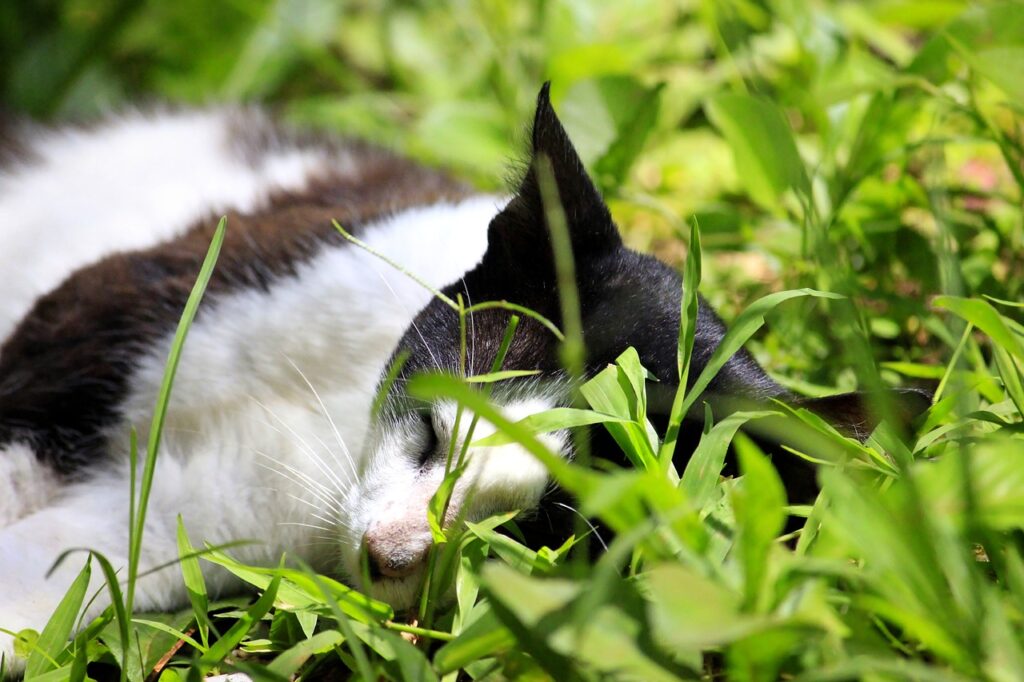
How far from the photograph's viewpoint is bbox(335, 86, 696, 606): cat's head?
Answer: 111 cm

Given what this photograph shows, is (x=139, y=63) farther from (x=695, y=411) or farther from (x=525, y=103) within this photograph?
(x=695, y=411)

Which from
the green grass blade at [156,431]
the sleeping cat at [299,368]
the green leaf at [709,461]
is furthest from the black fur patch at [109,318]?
the green leaf at [709,461]

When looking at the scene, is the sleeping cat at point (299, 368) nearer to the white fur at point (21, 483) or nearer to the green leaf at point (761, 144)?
the white fur at point (21, 483)

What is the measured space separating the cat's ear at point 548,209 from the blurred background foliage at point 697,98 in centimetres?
10

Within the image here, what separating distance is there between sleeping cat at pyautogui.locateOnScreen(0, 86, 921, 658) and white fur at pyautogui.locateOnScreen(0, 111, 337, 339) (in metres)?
0.02

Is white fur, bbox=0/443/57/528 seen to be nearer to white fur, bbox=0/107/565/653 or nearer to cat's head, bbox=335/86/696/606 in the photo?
white fur, bbox=0/107/565/653

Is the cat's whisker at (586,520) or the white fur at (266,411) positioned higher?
the white fur at (266,411)

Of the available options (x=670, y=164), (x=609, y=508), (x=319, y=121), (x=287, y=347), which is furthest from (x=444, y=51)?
(x=609, y=508)

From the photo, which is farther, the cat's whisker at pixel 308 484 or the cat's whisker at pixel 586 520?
the cat's whisker at pixel 308 484

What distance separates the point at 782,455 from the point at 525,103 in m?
1.63

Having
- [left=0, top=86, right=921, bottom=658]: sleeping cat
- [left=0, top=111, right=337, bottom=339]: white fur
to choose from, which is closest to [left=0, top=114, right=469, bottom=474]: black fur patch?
[left=0, top=86, right=921, bottom=658]: sleeping cat

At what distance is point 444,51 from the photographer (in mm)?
3018

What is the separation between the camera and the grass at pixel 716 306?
0.75m

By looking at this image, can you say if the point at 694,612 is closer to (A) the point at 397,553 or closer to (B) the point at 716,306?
(A) the point at 397,553
